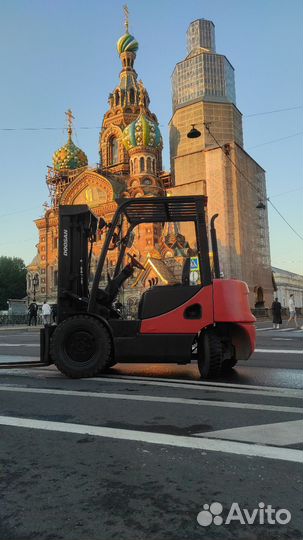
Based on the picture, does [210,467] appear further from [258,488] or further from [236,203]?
[236,203]

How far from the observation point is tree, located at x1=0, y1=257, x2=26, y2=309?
75812 mm

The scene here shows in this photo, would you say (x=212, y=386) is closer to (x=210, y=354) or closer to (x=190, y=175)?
(x=210, y=354)

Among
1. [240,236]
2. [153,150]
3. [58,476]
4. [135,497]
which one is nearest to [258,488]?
[135,497]

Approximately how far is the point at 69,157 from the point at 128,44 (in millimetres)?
20286

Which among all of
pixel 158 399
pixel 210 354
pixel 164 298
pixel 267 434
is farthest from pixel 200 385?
pixel 267 434

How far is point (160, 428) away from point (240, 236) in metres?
38.2

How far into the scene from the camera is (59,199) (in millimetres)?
63906

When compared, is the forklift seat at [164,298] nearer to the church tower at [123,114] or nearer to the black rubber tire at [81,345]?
the black rubber tire at [81,345]

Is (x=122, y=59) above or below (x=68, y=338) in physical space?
above

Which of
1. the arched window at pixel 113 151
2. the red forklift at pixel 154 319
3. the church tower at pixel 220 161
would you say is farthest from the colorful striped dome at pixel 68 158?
the red forklift at pixel 154 319

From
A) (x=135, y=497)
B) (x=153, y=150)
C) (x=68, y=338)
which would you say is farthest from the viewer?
(x=153, y=150)

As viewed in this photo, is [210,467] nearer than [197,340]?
Yes

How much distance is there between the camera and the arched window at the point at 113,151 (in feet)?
212

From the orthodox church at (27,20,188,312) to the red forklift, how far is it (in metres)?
37.6
